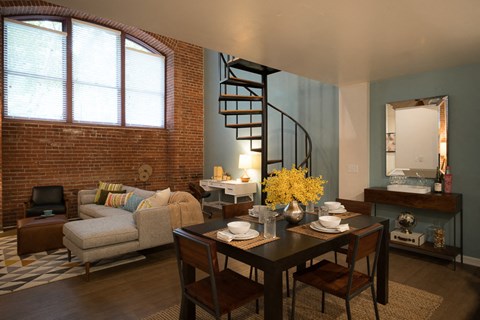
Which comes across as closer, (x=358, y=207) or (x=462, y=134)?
(x=358, y=207)

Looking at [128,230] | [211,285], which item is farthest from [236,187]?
[211,285]

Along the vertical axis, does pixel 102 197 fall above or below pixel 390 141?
below

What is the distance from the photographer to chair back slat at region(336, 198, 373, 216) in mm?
2918

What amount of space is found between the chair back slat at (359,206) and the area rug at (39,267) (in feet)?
8.45

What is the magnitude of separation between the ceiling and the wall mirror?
0.56 metres

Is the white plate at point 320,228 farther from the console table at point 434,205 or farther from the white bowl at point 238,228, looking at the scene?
the console table at point 434,205

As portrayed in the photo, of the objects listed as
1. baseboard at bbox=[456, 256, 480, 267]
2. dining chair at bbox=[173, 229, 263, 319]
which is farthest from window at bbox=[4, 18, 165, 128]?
baseboard at bbox=[456, 256, 480, 267]

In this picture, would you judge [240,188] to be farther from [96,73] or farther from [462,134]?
[96,73]

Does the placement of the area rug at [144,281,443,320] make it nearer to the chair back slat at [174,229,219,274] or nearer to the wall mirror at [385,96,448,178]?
the chair back slat at [174,229,219,274]

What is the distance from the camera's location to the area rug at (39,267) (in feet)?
10.0

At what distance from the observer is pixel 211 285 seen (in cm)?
171

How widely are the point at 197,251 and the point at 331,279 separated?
1.05 meters

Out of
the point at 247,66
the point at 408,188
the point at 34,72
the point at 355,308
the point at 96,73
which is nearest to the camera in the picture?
the point at 355,308

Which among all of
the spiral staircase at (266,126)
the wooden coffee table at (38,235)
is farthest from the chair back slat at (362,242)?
the wooden coffee table at (38,235)
